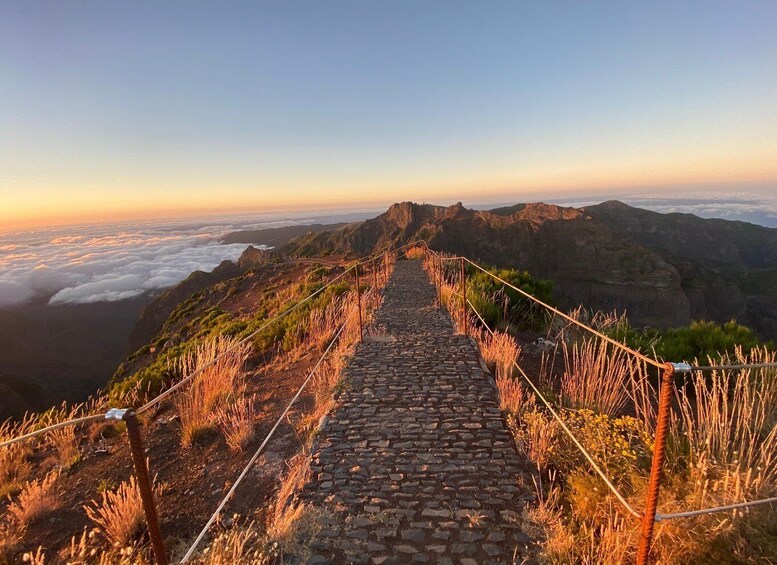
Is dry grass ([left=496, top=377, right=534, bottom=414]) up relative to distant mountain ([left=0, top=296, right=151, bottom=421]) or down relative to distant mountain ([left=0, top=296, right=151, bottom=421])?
up

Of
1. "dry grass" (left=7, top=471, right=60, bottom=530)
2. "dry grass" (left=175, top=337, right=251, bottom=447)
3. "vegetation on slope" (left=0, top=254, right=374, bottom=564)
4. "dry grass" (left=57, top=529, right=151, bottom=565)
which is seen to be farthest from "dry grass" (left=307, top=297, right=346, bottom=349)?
"dry grass" (left=57, top=529, right=151, bottom=565)

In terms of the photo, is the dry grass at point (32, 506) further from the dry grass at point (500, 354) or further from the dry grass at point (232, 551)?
the dry grass at point (500, 354)

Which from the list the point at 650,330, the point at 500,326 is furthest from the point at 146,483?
the point at 650,330

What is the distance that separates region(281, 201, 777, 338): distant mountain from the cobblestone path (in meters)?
42.9

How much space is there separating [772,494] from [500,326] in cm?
656

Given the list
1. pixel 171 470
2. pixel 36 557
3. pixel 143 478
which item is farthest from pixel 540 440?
pixel 36 557

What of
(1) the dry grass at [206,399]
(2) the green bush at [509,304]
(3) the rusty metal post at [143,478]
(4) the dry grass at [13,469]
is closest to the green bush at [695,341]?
(2) the green bush at [509,304]

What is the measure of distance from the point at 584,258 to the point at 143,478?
225 feet

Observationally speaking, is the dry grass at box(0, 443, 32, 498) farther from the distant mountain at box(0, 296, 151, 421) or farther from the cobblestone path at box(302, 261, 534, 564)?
the distant mountain at box(0, 296, 151, 421)

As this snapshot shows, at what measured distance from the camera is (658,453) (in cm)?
197

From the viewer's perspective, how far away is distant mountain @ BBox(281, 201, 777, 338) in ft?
182

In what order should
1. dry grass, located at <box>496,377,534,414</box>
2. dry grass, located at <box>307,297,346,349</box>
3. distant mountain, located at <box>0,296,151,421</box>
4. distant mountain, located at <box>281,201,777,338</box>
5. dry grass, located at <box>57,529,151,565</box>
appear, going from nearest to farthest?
dry grass, located at <box>57,529,151,565</box>, dry grass, located at <box>496,377,534,414</box>, dry grass, located at <box>307,297,346,349</box>, distant mountain, located at <box>0,296,151,421</box>, distant mountain, located at <box>281,201,777,338</box>

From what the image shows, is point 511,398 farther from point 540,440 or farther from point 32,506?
point 32,506

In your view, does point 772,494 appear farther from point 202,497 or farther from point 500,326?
point 500,326
